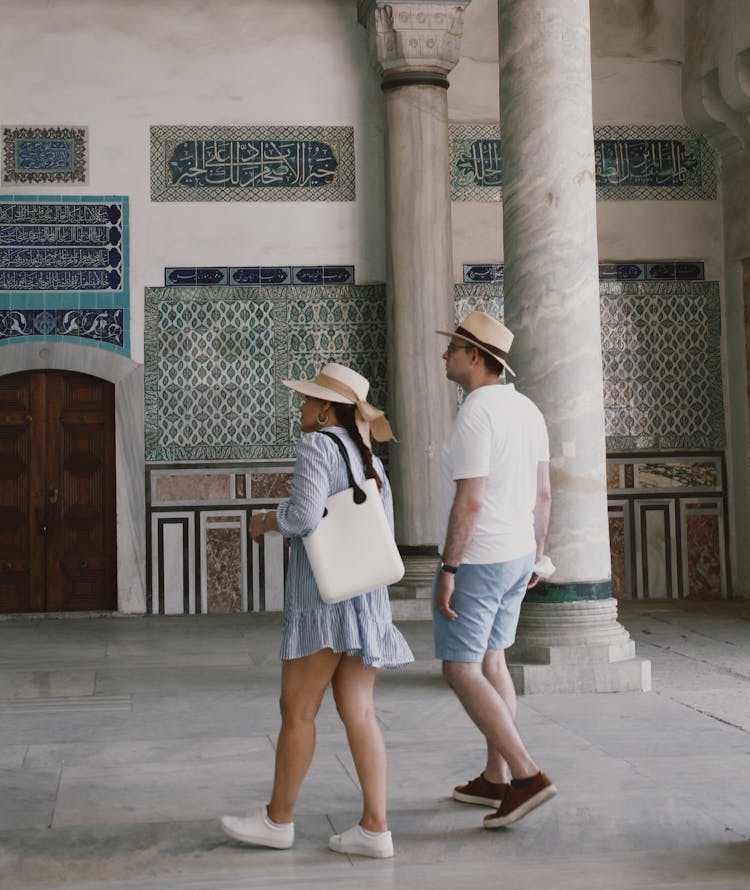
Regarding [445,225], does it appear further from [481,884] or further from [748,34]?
[481,884]

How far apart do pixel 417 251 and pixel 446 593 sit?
20.1 feet

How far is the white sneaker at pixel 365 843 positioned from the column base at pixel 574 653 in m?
2.60

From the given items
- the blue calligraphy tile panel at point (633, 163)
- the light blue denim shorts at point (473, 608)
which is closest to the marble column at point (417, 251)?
the blue calligraphy tile panel at point (633, 163)

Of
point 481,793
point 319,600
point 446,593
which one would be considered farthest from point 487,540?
point 481,793

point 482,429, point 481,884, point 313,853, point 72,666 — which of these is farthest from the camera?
point 72,666

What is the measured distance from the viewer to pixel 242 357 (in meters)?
10.1

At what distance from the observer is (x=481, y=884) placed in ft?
11.1

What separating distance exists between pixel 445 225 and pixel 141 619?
376 centimetres

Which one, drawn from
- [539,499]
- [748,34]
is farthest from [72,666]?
[748,34]

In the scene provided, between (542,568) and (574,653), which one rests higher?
(542,568)

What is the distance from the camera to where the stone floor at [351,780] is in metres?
3.54

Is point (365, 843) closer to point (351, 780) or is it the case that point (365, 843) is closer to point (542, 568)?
point (351, 780)

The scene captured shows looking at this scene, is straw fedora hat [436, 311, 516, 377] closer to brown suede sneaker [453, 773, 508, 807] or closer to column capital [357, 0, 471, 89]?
A: brown suede sneaker [453, 773, 508, 807]

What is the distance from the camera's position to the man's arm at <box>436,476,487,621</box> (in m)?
3.90
